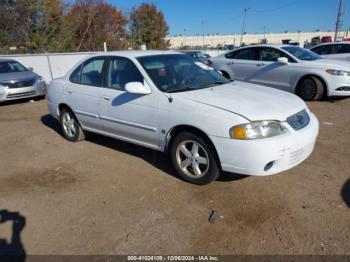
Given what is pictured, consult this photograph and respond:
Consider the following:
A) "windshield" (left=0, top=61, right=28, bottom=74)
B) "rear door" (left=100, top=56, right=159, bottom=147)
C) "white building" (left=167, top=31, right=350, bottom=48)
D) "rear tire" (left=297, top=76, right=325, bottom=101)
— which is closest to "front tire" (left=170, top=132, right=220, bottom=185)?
"rear door" (left=100, top=56, right=159, bottom=147)

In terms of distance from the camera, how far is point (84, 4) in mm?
30812

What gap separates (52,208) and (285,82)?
7178 millimetres

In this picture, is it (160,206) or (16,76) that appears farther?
(16,76)

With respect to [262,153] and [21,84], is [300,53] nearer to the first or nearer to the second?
[262,153]

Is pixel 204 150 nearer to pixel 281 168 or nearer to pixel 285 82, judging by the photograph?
pixel 281 168

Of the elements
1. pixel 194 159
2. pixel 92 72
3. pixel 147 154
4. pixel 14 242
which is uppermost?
pixel 92 72

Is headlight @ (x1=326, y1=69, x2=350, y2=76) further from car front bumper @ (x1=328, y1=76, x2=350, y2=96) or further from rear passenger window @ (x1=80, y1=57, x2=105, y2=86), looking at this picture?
rear passenger window @ (x1=80, y1=57, x2=105, y2=86)

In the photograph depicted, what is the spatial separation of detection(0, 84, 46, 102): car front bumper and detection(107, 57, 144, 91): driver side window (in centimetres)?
641

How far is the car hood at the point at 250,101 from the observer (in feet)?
12.0

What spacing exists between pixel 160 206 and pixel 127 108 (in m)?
1.59

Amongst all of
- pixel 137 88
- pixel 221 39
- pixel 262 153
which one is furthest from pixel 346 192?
pixel 221 39

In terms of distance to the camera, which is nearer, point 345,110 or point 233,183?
point 233,183

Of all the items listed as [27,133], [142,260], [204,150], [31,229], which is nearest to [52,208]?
[31,229]

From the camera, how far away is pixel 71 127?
602cm
